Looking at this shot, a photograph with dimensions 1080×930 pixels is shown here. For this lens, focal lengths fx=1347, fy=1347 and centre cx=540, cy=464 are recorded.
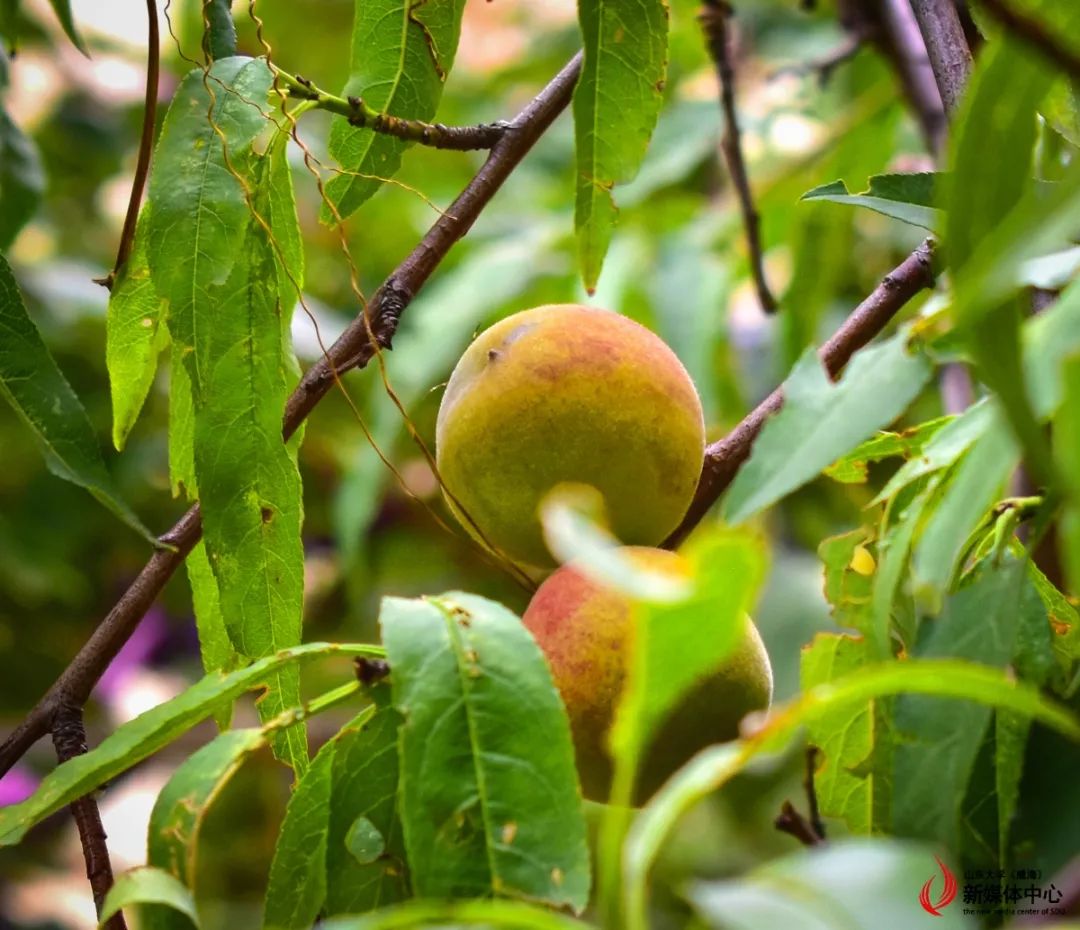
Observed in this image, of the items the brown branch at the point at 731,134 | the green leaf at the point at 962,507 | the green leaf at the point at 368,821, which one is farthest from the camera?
the brown branch at the point at 731,134

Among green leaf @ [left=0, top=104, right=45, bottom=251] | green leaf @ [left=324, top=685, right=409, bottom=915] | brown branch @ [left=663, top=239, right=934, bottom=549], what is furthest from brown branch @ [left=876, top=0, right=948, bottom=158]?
green leaf @ [left=324, top=685, right=409, bottom=915]

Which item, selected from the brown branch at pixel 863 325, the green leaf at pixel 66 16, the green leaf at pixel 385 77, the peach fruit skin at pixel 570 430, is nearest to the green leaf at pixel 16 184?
the green leaf at pixel 66 16

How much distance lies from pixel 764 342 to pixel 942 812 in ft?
4.44

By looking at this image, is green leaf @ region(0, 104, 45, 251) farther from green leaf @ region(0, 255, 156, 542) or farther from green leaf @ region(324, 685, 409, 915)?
green leaf @ region(324, 685, 409, 915)

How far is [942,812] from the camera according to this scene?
1.65 feet

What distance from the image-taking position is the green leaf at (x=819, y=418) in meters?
0.49

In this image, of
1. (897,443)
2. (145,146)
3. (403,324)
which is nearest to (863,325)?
(897,443)

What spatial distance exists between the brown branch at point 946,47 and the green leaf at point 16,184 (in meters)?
0.61

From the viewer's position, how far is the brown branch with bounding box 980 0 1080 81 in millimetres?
373

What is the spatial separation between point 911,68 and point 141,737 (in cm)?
108

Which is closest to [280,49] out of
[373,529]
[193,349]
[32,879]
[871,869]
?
[373,529]

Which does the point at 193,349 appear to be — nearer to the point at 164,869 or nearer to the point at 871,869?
the point at 164,869

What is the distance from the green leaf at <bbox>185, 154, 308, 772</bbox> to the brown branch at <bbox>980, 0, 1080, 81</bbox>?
40cm

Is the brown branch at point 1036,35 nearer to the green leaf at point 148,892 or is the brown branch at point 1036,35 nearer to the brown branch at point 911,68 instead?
the green leaf at point 148,892
